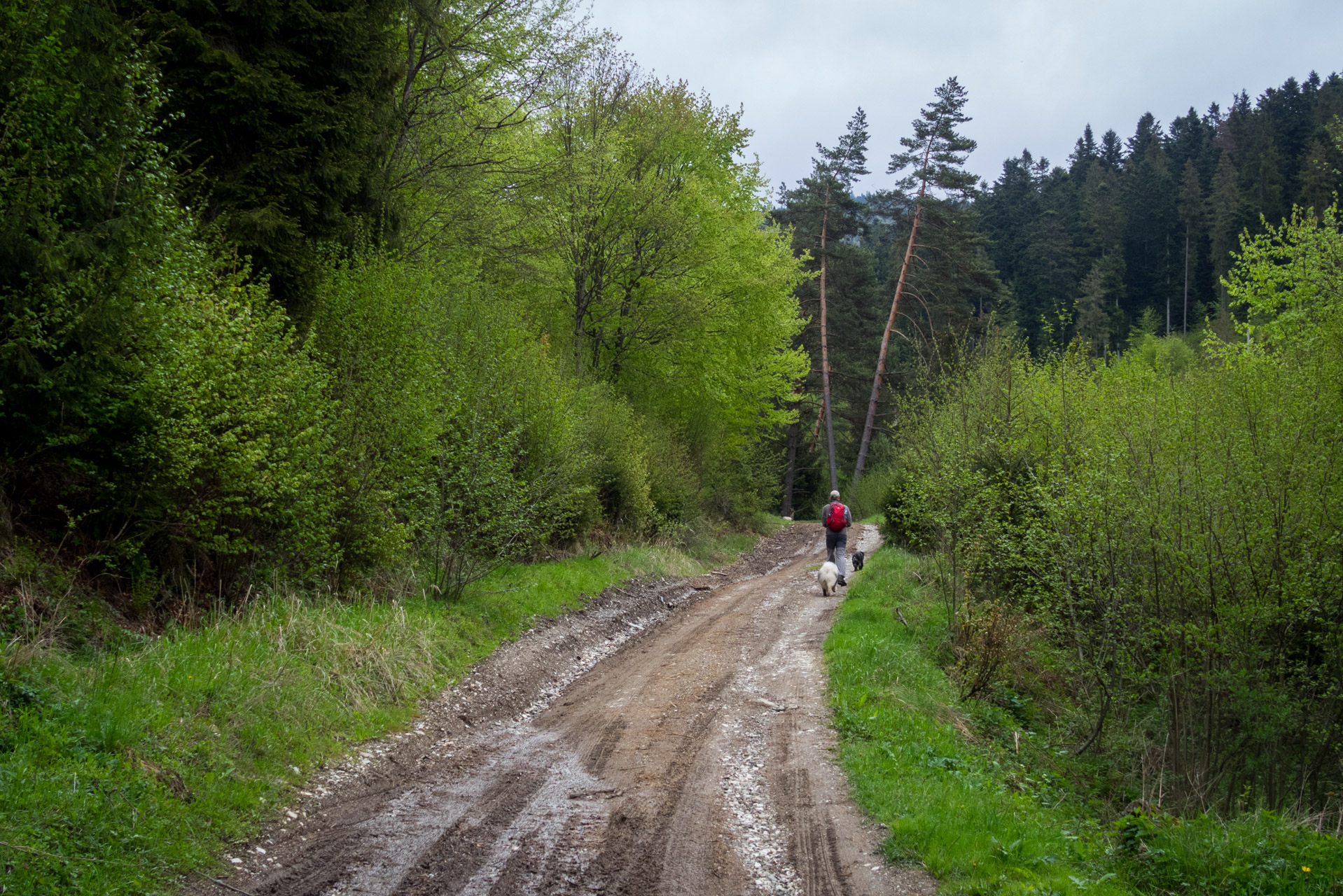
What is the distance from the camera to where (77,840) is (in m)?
4.41

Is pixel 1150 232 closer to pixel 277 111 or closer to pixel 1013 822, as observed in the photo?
pixel 277 111

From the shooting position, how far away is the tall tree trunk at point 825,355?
136ft

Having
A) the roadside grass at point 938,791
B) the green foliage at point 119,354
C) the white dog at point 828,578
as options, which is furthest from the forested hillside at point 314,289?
the roadside grass at point 938,791

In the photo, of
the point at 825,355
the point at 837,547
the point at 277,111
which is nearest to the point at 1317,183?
the point at 825,355

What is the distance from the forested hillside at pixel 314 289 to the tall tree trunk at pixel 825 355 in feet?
69.1

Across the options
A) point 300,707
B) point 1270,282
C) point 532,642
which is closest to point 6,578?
point 300,707

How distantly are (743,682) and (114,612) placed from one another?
710cm

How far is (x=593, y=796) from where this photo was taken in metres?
6.52

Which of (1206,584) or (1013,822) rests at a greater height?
(1206,584)

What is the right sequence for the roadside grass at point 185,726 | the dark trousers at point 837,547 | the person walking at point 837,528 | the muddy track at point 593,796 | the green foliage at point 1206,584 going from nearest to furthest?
the roadside grass at point 185,726, the muddy track at point 593,796, the green foliage at point 1206,584, the person walking at point 837,528, the dark trousers at point 837,547

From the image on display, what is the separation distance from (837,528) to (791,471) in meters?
25.9

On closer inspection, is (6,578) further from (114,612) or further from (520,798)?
(520,798)

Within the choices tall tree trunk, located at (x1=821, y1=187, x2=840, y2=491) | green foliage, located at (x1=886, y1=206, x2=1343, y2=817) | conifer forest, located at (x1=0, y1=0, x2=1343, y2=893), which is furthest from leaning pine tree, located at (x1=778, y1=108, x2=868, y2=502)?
green foliage, located at (x1=886, y1=206, x2=1343, y2=817)

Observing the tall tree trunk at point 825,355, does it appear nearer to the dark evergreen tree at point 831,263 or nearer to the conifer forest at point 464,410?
the dark evergreen tree at point 831,263
